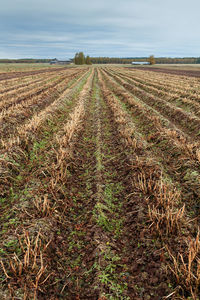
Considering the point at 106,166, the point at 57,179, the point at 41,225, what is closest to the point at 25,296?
the point at 41,225

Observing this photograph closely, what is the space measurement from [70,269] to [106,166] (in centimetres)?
370

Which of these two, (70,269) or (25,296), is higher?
(25,296)

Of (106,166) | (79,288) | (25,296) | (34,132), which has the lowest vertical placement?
(79,288)

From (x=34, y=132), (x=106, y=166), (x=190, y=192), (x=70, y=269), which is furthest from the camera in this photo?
(x=34, y=132)

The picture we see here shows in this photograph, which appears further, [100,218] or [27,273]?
[100,218]

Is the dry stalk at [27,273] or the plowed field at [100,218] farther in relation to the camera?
the plowed field at [100,218]

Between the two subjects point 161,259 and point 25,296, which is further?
point 161,259

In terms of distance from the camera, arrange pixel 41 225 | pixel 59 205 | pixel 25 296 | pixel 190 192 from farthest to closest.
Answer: pixel 190 192 → pixel 59 205 → pixel 41 225 → pixel 25 296

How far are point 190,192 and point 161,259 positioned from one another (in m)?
2.46

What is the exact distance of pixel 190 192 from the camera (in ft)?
17.1

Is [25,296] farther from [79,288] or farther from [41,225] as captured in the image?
[41,225]

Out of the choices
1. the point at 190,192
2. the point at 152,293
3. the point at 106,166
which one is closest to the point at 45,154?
the point at 106,166

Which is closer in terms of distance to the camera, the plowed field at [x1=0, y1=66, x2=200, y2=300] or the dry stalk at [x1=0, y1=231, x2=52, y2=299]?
the dry stalk at [x1=0, y1=231, x2=52, y2=299]

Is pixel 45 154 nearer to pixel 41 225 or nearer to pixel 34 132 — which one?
pixel 34 132
